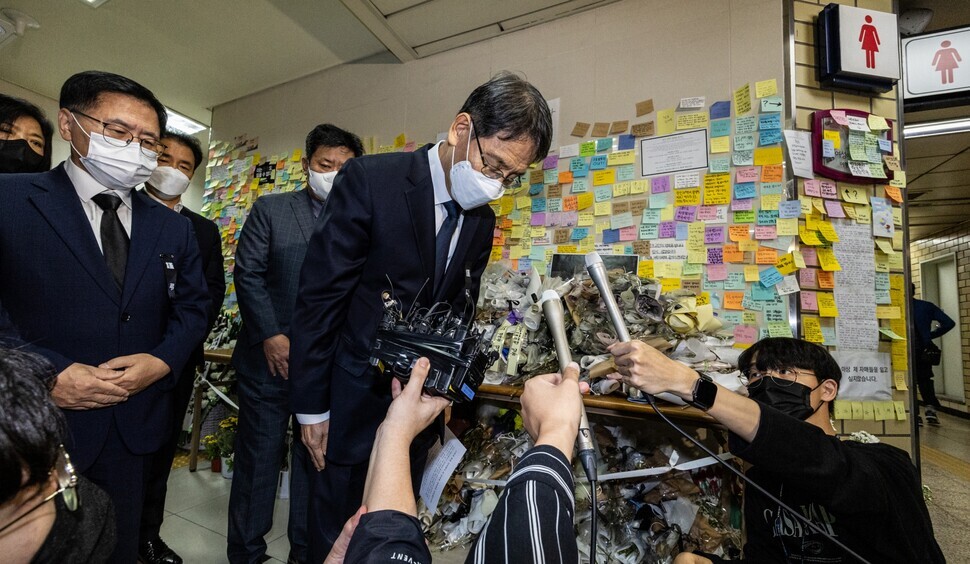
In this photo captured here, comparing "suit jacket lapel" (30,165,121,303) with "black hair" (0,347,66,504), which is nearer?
"black hair" (0,347,66,504)

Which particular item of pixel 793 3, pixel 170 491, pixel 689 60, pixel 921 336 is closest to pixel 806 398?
pixel 689 60

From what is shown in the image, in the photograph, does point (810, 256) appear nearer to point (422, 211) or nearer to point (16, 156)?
point (422, 211)

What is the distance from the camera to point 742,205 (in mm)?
2055

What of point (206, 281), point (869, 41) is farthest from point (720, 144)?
point (206, 281)

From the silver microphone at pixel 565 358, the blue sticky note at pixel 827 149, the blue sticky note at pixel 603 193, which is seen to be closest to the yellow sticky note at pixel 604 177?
the blue sticky note at pixel 603 193

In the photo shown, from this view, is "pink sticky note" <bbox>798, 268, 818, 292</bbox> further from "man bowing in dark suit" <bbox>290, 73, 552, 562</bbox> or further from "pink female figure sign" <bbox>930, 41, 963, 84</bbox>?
"man bowing in dark suit" <bbox>290, 73, 552, 562</bbox>

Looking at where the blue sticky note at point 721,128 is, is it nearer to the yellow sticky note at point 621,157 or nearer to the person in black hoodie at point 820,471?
the yellow sticky note at point 621,157

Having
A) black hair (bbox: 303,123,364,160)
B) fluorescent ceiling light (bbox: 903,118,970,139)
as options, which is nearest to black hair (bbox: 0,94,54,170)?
black hair (bbox: 303,123,364,160)

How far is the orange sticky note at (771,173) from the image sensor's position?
2.01m

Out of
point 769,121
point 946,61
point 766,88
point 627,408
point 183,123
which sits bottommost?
point 627,408

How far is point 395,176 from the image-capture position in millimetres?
1000

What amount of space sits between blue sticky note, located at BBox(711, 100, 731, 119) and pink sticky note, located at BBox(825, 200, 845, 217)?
60 cm

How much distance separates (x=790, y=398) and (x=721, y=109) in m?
1.53

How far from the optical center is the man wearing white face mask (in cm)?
157
